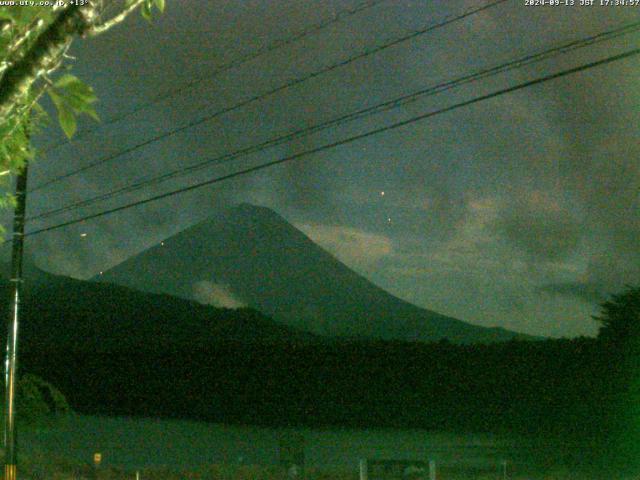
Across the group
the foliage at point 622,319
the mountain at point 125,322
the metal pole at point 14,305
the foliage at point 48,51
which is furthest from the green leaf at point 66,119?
the mountain at point 125,322

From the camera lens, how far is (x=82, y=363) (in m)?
55.2

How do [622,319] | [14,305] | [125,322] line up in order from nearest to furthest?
[14,305], [622,319], [125,322]

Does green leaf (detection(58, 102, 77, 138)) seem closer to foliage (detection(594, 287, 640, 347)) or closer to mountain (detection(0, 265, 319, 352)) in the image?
foliage (detection(594, 287, 640, 347))

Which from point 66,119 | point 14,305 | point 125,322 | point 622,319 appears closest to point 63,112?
point 66,119

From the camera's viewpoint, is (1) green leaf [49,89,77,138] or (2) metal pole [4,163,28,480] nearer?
(1) green leaf [49,89,77,138]

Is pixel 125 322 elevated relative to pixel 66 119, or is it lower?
elevated

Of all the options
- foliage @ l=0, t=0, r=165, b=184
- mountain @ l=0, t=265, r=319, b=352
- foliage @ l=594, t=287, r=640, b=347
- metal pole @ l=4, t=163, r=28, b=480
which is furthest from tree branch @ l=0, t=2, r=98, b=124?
mountain @ l=0, t=265, r=319, b=352

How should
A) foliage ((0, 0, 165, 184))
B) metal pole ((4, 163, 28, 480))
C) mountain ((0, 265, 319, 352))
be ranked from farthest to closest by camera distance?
mountain ((0, 265, 319, 352)) → metal pole ((4, 163, 28, 480)) → foliage ((0, 0, 165, 184))

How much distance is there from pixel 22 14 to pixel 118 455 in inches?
1244

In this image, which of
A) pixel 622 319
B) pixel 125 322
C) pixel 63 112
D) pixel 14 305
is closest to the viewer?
pixel 63 112

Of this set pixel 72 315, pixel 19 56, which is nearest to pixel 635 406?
pixel 19 56

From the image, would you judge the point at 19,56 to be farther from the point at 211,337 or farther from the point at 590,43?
the point at 211,337

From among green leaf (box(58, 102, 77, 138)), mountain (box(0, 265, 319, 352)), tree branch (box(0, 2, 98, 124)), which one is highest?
mountain (box(0, 265, 319, 352))

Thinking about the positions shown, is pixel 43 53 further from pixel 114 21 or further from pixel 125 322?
pixel 125 322
